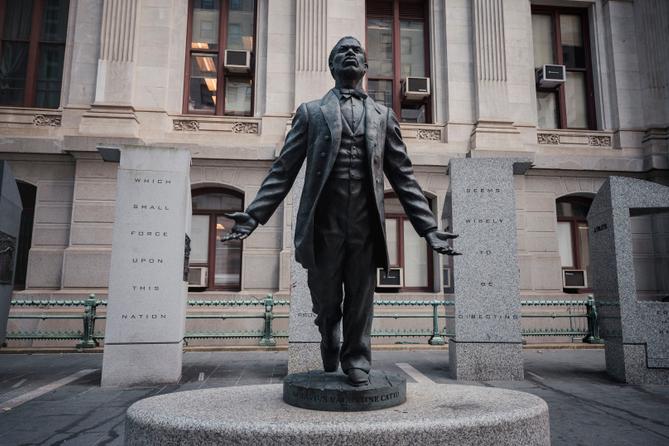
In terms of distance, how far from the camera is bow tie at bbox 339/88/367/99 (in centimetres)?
383

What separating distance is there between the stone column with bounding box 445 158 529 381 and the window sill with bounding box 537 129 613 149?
7422 mm

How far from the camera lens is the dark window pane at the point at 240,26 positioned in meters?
14.3

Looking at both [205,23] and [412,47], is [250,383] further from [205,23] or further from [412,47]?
[412,47]

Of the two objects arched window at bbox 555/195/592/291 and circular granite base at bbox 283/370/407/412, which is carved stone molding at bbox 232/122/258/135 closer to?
arched window at bbox 555/195/592/291

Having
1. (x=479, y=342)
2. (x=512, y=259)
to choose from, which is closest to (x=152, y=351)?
(x=479, y=342)

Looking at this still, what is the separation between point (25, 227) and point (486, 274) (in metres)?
11.9

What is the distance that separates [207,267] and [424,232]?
1017 cm

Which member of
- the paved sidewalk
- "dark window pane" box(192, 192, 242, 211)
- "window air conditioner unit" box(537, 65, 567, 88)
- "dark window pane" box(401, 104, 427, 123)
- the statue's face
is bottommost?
the paved sidewalk

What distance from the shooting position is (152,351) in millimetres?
7160

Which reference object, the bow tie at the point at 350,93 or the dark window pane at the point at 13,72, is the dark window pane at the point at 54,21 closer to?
the dark window pane at the point at 13,72

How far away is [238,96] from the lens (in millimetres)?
14156

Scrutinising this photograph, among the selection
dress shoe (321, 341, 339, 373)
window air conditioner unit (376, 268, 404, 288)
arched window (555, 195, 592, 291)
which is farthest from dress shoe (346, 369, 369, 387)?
arched window (555, 195, 592, 291)

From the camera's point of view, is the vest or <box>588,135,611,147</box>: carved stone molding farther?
<box>588,135,611,147</box>: carved stone molding

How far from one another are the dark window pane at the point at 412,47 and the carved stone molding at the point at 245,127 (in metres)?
4.80
